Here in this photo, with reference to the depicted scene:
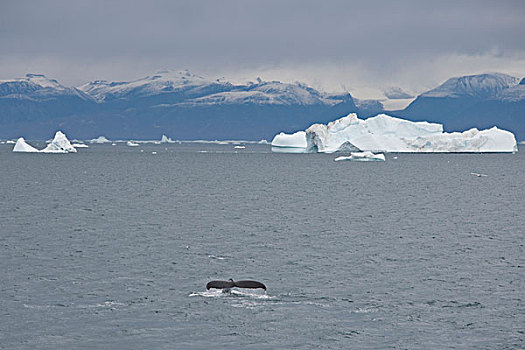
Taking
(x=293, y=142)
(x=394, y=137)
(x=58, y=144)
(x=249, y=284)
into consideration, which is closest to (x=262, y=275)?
(x=249, y=284)

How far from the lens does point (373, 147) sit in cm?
11569

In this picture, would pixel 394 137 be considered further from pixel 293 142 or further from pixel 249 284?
pixel 249 284

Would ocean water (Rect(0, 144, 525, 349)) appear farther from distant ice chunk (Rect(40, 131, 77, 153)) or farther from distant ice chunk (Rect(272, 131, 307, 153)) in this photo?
distant ice chunk (Rect(272, 131, 307, 153))

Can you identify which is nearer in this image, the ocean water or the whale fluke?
the ocean water

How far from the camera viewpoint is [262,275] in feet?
70.4

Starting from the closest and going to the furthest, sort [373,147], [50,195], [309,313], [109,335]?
[109,335]
[309,313]
[50,195]
[373,147]

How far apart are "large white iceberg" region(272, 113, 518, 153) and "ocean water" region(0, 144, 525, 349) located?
231ft

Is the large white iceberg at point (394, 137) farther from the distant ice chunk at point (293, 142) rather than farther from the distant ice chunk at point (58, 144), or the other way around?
the distant ice chunk at point (58, 144)

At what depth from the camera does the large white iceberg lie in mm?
114562

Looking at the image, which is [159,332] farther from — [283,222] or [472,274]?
[283,222]

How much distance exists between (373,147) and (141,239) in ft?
297

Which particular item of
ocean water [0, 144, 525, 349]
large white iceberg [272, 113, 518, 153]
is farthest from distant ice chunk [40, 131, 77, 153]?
ocean water [0, 144, 525, 349]

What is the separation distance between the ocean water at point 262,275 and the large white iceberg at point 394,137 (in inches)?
2770

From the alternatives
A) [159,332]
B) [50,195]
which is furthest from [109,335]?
[50,195]
